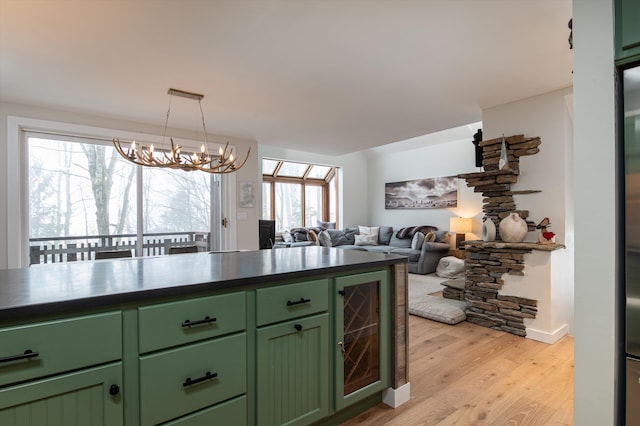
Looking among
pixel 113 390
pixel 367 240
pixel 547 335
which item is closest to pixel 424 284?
pixel 547 335

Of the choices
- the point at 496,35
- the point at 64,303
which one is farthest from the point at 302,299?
the point at 496,35

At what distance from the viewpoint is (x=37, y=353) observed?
3.30 feet

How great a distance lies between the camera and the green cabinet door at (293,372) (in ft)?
4.84

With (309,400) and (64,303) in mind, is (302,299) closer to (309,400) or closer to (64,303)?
(309,400)

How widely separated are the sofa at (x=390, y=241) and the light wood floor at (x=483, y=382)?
3070mm

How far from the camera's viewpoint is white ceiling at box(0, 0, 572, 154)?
72.2 inches

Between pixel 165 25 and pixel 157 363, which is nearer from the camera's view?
pixel 157 363

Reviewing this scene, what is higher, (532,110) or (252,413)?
(532,110)

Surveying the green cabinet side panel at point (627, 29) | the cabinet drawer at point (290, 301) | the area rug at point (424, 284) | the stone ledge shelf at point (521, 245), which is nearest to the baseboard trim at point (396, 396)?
the cabinet drawer at point (290, 301)

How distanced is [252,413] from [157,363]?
0.51 m

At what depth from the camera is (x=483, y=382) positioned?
2268 millimetres

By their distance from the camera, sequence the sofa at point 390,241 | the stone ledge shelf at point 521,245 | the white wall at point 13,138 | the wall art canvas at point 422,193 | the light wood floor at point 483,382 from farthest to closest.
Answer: the wall art canvas at point 422,193 < the sofa at point 390,241 < the white wall at point 13,138 < the stone ledge shelf at point 521,245 < the light wood floor at point 483,382

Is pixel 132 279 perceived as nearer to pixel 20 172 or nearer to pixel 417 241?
pixel 20 172

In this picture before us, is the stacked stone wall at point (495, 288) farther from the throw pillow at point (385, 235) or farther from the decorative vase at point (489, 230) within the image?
the throw pillow at point (385, 235)
